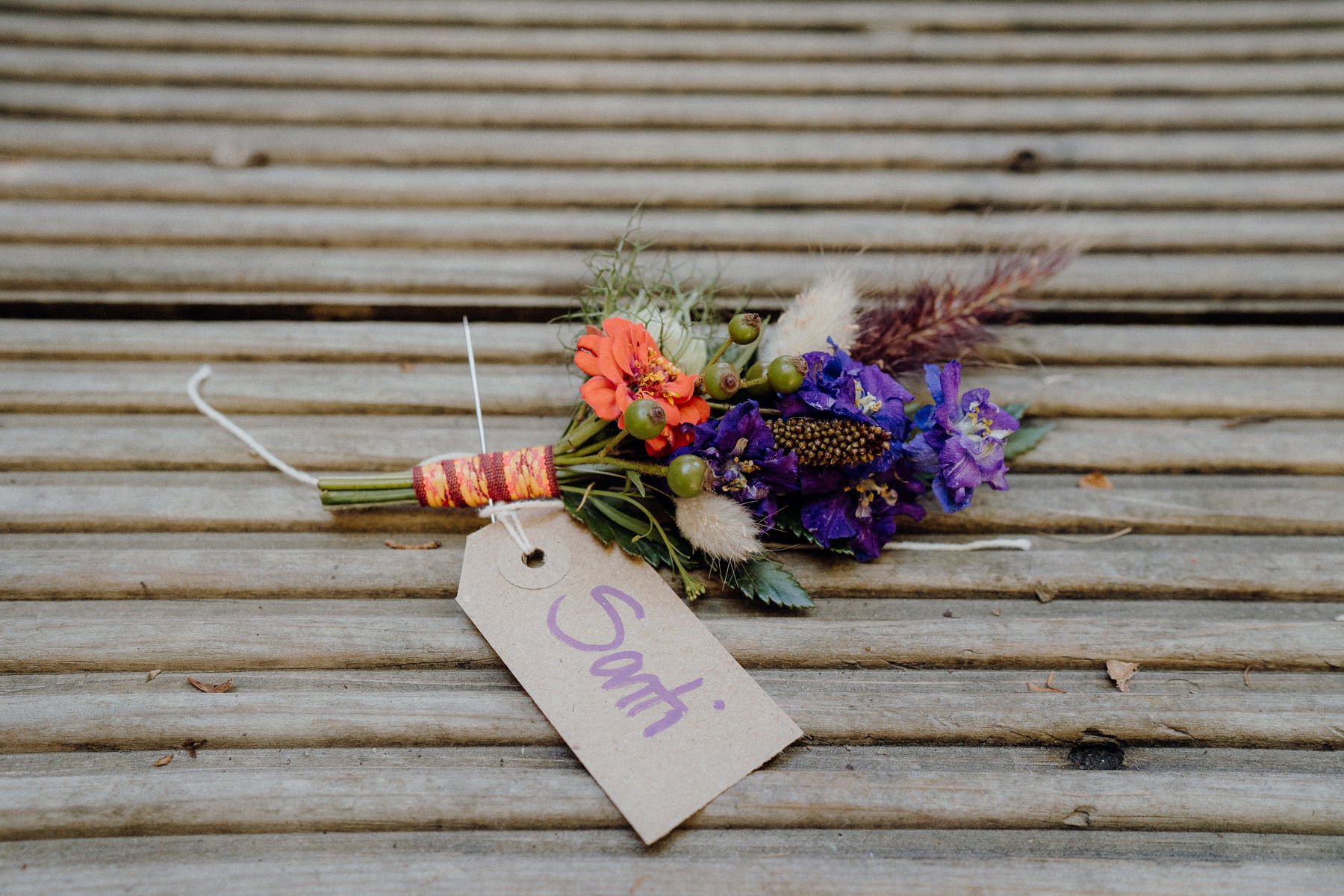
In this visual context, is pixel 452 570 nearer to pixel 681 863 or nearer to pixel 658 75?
pixel 681 863

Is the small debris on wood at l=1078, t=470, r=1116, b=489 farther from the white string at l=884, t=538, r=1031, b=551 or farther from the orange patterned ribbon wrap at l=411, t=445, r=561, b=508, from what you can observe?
the orange patterned ribbon wrap at l=411, t=445, r=561, b=508

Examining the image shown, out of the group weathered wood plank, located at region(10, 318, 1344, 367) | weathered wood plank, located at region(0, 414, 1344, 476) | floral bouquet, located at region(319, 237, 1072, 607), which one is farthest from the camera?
weathered wood plank, located at region(10, 318, 1344, 367)

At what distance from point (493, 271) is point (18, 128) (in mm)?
994

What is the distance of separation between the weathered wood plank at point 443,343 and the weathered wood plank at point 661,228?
0.59 feet

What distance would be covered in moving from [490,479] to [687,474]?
0.30 metres

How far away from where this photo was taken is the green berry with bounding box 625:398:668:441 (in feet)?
3.19

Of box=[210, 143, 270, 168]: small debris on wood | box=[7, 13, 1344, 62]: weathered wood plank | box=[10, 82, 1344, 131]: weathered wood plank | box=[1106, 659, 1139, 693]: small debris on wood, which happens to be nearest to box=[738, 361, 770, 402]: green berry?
box=[1106, 659, 1139, 693]: small debris on wood

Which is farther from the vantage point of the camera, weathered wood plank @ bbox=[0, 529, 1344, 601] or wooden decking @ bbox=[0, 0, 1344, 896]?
weathered wood plank @ bbox=[0, 529, 1344, 601]

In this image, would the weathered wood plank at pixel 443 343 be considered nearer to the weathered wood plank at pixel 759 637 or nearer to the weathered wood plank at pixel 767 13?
the weathered wood plank at pixel 759 637

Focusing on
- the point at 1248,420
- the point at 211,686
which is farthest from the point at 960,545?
the point at 211,686

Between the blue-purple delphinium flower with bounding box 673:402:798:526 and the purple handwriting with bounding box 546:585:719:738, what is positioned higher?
the blue-purple delphinium flower with bounding box 673:402:798:526

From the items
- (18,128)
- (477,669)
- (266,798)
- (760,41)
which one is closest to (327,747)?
(266,798)

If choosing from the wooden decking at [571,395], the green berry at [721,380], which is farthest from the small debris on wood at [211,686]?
the green berry at [721,380]

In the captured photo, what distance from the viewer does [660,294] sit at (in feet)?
4.32
